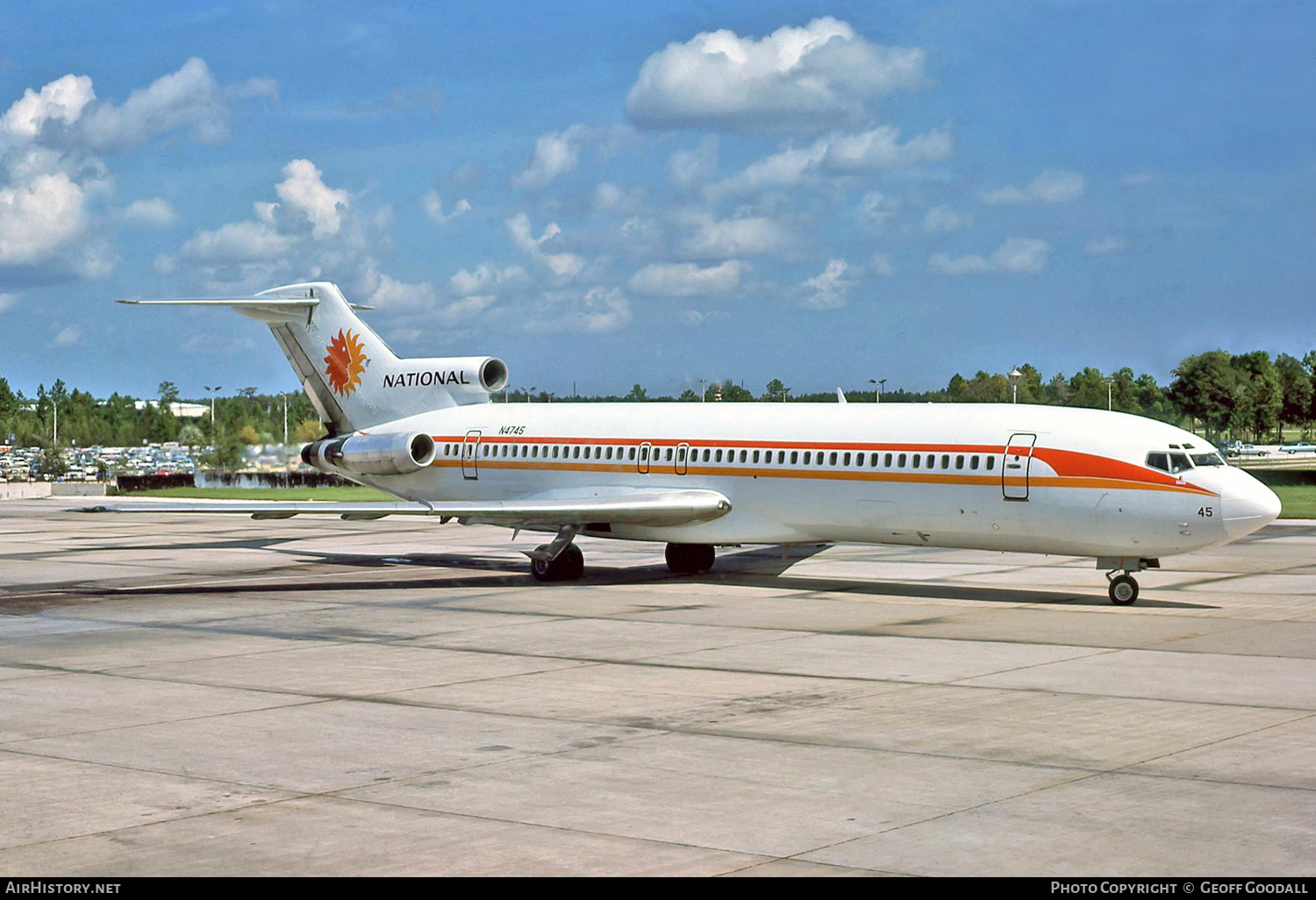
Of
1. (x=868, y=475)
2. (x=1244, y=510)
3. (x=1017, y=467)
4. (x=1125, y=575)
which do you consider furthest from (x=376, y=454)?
(x=1244, y=510)

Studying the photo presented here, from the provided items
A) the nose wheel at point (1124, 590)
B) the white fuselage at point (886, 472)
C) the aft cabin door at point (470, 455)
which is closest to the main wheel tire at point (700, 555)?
the white fuselage at point (886, 472)

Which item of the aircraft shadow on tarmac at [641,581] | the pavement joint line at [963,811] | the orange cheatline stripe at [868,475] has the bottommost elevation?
the pavement joint line at [963,811]

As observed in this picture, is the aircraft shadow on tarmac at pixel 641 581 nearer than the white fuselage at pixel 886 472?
No

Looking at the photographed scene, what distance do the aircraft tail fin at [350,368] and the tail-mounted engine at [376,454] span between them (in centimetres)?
92

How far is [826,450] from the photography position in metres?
26.1

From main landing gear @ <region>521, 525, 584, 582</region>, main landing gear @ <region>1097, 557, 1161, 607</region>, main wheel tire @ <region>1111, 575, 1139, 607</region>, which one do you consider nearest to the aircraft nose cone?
main landing gear @ <region>1097, 557, 1161, 607</region>

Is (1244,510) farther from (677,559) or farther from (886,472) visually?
(677,559)

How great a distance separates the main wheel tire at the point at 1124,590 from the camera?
2388 cm

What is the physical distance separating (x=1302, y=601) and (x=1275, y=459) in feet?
314

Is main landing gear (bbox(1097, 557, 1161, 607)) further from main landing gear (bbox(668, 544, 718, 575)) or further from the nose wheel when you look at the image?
main landing gear (bbox(668, 544, 718, 575))

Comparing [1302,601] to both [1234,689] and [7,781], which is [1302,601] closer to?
[1234,689]

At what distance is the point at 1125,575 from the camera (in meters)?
24.2

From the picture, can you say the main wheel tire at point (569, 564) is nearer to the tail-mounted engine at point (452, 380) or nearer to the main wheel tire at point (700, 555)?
the main wheel tire at point (700, 555)

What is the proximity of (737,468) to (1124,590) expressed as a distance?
7.39 metres
